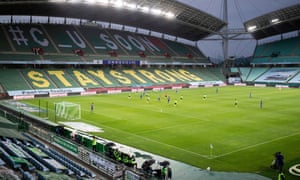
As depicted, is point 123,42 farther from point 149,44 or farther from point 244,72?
point 244,72

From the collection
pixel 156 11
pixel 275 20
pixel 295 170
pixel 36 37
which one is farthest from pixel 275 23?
pixel 295 170

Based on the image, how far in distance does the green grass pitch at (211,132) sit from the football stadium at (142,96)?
98 mm

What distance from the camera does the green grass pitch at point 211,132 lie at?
1943cm

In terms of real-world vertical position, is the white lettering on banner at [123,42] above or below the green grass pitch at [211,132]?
above

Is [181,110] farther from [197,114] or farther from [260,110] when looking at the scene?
[260,110]

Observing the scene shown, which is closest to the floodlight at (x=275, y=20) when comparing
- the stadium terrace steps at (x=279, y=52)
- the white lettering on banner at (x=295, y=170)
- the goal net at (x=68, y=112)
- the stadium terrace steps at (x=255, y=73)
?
the stadium terrace steps at (x=279, y=52)

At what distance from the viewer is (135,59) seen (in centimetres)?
8350

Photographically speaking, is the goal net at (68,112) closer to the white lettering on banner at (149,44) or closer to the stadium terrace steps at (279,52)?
the white lettering on banner at (149,44)

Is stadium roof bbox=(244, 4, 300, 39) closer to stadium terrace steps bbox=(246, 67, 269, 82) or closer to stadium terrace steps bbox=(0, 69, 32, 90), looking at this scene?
stadium terrace steps bbox=(246, 67, 269, 82)

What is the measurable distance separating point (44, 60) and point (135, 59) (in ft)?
82.7

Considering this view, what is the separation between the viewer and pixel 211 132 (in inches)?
1040

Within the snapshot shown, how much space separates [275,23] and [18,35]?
67.1 metres

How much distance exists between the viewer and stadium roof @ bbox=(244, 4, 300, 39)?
3046 inches

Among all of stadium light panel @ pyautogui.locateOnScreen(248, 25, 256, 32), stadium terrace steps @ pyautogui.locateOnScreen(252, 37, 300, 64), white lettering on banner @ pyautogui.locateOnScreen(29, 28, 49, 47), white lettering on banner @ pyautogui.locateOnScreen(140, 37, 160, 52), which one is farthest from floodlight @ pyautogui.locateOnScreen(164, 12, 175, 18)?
stadium terrace steps @ pyautogui.locateOnScreen(252, 37, 300, 64)
